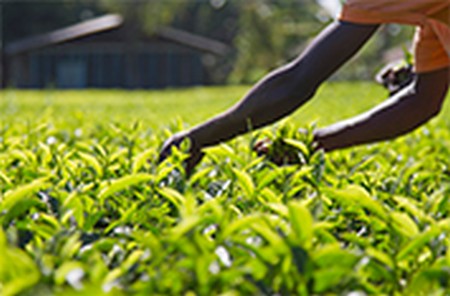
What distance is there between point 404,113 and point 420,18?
557mm

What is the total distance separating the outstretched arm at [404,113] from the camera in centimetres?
328

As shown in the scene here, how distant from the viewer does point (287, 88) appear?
2.75 meters

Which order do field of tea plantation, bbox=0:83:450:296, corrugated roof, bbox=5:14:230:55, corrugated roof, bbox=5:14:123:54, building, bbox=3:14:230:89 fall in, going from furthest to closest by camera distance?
1. building, bbox=3:14:230:89
2. corrugated roof, bbox=5:14:230:55
3. corrugated roof, bbox=5:14:123:54
4. field of tea plantation, bbox=0:83:450:296

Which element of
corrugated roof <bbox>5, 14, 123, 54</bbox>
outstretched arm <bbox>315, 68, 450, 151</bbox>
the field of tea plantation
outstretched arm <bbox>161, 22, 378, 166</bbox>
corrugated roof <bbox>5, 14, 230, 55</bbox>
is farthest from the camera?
corrugated roof <bbox>5, 14, 230, 55</bbox>

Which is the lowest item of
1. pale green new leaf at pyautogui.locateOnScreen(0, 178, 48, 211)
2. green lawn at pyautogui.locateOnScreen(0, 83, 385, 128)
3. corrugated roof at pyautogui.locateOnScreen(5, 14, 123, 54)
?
green lawn at pyautogui.locateOnScreen(0, 83, 385, 128)

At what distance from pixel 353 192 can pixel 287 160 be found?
1.20 m

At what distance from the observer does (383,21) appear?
8.84ft

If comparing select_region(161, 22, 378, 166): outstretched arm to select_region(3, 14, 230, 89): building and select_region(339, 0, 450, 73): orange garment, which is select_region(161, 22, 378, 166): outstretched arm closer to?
select_region(339, 0, 450, 73): orange garment

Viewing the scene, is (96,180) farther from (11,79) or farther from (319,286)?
(11,79)

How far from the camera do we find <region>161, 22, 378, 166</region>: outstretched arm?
105 inches

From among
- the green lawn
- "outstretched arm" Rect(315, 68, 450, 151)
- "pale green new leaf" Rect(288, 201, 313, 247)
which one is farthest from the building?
"pale green new leaf" Rect(288, 201, 313, 247)

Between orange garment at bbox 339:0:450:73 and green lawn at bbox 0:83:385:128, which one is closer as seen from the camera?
orange garment at bbox 339:0:450:73

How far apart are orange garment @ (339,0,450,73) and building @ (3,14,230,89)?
3909cm

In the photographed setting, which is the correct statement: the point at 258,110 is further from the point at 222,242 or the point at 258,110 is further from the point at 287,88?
the point at 222,242
